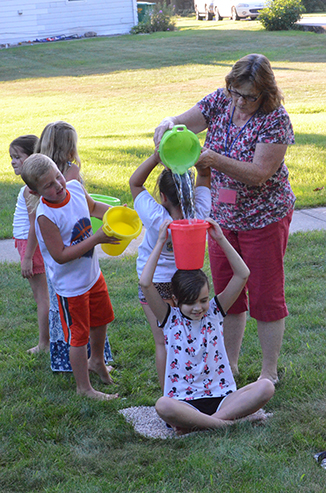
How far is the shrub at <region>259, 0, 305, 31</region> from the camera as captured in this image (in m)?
25.9

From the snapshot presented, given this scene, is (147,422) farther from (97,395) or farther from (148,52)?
(148,52)

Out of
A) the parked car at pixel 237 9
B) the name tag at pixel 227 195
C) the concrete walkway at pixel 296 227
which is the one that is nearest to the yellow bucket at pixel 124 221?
the name tag at pixel 227 195

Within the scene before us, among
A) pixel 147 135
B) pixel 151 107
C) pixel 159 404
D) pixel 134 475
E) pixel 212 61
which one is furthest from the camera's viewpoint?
pixel 212 61

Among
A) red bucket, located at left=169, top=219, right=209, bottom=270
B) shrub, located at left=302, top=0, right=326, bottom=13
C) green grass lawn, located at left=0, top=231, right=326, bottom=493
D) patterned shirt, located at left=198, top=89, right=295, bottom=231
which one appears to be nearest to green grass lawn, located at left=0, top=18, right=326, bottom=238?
green grass lawn, located at left=0, top=231, right=326, bottom=493

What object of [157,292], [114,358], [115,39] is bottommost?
[114,358]

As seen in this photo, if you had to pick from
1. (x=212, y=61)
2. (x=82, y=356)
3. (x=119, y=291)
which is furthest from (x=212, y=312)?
(x=212, y=61)

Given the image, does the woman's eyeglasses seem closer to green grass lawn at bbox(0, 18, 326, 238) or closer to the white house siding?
green grass lawn at bbox(0, 18, 326, 238)

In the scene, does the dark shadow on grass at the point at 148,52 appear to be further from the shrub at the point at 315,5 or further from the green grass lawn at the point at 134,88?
the shrub at the point at 315,5

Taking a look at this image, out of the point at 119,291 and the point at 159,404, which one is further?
the point at 119,291

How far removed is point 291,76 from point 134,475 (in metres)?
16.5

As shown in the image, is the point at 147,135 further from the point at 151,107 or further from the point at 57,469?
the point at 57,469

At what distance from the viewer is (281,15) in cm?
2598

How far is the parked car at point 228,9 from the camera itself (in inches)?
1153

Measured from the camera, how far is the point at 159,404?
276 cm
